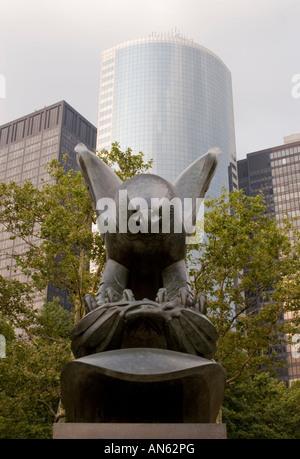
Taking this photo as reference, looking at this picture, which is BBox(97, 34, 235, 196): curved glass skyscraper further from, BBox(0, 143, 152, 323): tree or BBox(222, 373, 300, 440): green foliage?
BBox(0, 143, 152, 323): tree

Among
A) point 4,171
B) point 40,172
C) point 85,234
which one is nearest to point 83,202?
point 85,234

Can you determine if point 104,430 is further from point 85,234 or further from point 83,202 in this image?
point 83,202

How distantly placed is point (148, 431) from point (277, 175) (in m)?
77.0

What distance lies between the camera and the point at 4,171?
7919 cm

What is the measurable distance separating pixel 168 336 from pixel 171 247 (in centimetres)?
96

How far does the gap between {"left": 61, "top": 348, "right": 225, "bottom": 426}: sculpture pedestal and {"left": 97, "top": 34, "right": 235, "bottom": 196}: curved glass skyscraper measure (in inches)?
2157

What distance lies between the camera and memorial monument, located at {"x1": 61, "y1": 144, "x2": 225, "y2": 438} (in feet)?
12.0

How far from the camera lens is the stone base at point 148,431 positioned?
3.32m

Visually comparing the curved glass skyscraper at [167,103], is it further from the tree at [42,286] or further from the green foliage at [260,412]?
the tree at [42,286]

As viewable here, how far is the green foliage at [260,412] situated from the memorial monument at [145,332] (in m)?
14.1

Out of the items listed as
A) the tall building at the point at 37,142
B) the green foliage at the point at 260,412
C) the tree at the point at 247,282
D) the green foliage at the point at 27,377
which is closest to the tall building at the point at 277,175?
the tall building at the point at 37,142

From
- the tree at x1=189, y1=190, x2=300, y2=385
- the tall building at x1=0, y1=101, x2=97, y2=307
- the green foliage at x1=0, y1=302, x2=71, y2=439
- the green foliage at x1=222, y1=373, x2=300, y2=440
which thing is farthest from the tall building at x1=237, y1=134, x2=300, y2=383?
the green foliage at x1=0, y1=302, x2=71, y2=439

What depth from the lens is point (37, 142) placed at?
248ft

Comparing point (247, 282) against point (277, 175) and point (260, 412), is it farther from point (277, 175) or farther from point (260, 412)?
point (277, 175)
